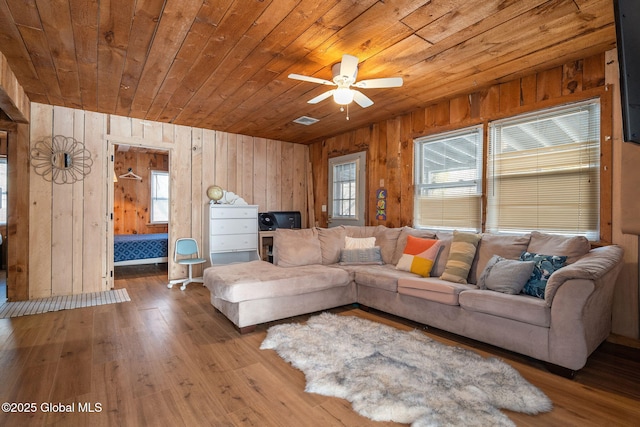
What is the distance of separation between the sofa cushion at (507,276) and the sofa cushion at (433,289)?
0.20 m

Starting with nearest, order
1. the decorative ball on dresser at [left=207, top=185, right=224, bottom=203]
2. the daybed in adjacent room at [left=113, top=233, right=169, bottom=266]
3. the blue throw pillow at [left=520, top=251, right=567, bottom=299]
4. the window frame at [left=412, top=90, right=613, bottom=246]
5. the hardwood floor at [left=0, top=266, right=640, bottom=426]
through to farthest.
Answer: the hardwood floor at [left=0, top=266, right=640, bottom=426] < the blue throw pillow at [left=520, top=251, right=567, bottom=299] < the window frame at [left=412, top=90, right=613, bottom=246] < the decorative ball on dresser at [left=207, top=185, right=224, bottom=203] < the daybed in adjacent room at [left=113, top=233, right=169, bottom=266]

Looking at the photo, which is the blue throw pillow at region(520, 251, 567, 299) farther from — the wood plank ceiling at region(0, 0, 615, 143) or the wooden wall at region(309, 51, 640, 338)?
the wood plank ceiling at region(0, 0, 615, 143)

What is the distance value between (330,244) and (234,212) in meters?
1.82

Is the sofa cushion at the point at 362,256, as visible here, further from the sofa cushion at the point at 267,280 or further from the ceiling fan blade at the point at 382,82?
the ceiling fan blade at the point at 382,82

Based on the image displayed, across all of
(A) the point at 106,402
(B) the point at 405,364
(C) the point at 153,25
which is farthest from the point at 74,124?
(B) the point at 405,364

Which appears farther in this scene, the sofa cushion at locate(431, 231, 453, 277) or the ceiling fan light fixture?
the sofa cushion at locate(431, 231, 453, 277)

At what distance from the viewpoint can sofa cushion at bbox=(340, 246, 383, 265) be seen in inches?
154

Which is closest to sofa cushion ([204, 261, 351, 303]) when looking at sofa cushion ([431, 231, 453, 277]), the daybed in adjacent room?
sofa cushion ([431, 231, 453, 277])

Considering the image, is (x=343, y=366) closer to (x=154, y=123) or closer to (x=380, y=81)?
(x=380, y=81)

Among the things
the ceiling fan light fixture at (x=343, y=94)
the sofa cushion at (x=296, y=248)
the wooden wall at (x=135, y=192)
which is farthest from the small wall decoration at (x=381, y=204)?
the wooden wall at (x=135, y=192)

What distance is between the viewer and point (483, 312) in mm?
2533

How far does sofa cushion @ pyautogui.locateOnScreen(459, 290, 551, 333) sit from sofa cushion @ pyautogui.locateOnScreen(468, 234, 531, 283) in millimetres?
439

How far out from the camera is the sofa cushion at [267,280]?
2.90 meters

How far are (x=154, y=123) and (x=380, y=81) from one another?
145 inches
